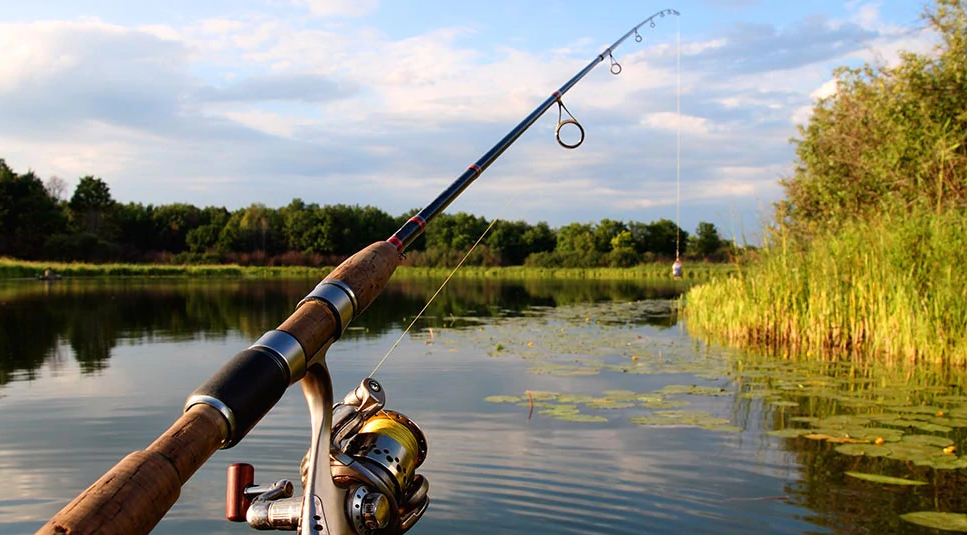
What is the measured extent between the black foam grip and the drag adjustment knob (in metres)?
0.46

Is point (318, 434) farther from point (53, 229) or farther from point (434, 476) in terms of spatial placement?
point (53, 229)

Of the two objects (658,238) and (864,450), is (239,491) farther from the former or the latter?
(658,238)

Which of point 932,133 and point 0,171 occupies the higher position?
point 0,171

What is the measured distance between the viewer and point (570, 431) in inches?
218

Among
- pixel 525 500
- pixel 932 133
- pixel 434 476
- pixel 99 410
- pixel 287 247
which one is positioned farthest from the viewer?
pixel 287 247

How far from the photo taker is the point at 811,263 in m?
9.66

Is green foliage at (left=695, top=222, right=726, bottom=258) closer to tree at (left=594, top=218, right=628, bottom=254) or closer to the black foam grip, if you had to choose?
tree at (left=594, top=218, right=628, bottom=254)

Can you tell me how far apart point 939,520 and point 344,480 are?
3.03 meters

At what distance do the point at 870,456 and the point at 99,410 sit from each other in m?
5.40

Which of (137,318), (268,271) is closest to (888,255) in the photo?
(137,318)

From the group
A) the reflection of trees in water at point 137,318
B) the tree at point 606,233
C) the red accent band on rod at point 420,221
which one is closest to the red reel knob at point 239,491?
the red accent band on rod at point 420,221

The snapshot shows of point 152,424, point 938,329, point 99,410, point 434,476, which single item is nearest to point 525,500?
point 434,476

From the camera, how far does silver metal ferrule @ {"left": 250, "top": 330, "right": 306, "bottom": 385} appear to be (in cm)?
142

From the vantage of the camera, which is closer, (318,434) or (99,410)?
(318,434)
